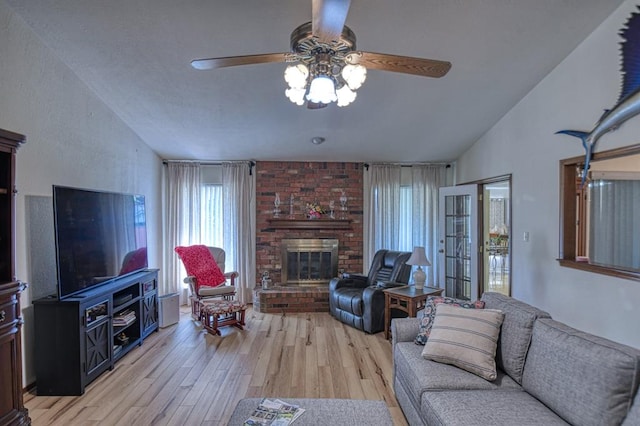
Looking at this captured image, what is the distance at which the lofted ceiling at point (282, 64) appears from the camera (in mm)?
Result: 2445

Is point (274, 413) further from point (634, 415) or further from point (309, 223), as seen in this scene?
point (309, 223)

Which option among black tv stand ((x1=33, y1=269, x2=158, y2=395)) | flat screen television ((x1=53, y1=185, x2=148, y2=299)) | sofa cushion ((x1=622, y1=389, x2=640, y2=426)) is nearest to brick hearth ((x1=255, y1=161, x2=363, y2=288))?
flat screen television ((x1=53, y1=185, x2=148, y2=299))

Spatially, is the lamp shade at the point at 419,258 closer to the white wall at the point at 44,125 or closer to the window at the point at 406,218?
the window at the point at 406,218

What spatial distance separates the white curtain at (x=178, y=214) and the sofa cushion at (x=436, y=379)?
13.9 ft

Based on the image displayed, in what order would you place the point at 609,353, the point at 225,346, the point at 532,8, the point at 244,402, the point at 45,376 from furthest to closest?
the point at 225,346 < the point at 45,376 < the point at 532,8 < the point at 244,402 < the point at 609,353

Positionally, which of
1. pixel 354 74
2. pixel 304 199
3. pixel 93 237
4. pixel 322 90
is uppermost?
pixel 354 74

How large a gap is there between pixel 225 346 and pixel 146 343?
926mm

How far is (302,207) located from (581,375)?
446 centimetres

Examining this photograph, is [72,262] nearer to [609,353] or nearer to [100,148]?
[100,148]

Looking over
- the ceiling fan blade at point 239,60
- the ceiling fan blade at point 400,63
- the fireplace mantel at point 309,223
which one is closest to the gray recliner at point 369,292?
the fireplace mantel at point 309,223

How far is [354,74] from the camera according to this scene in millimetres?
1829

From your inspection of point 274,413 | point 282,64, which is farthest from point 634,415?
point 282,64

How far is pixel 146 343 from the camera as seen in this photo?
373cm

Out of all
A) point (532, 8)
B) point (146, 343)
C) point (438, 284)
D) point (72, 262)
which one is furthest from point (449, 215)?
point (72, 262)
